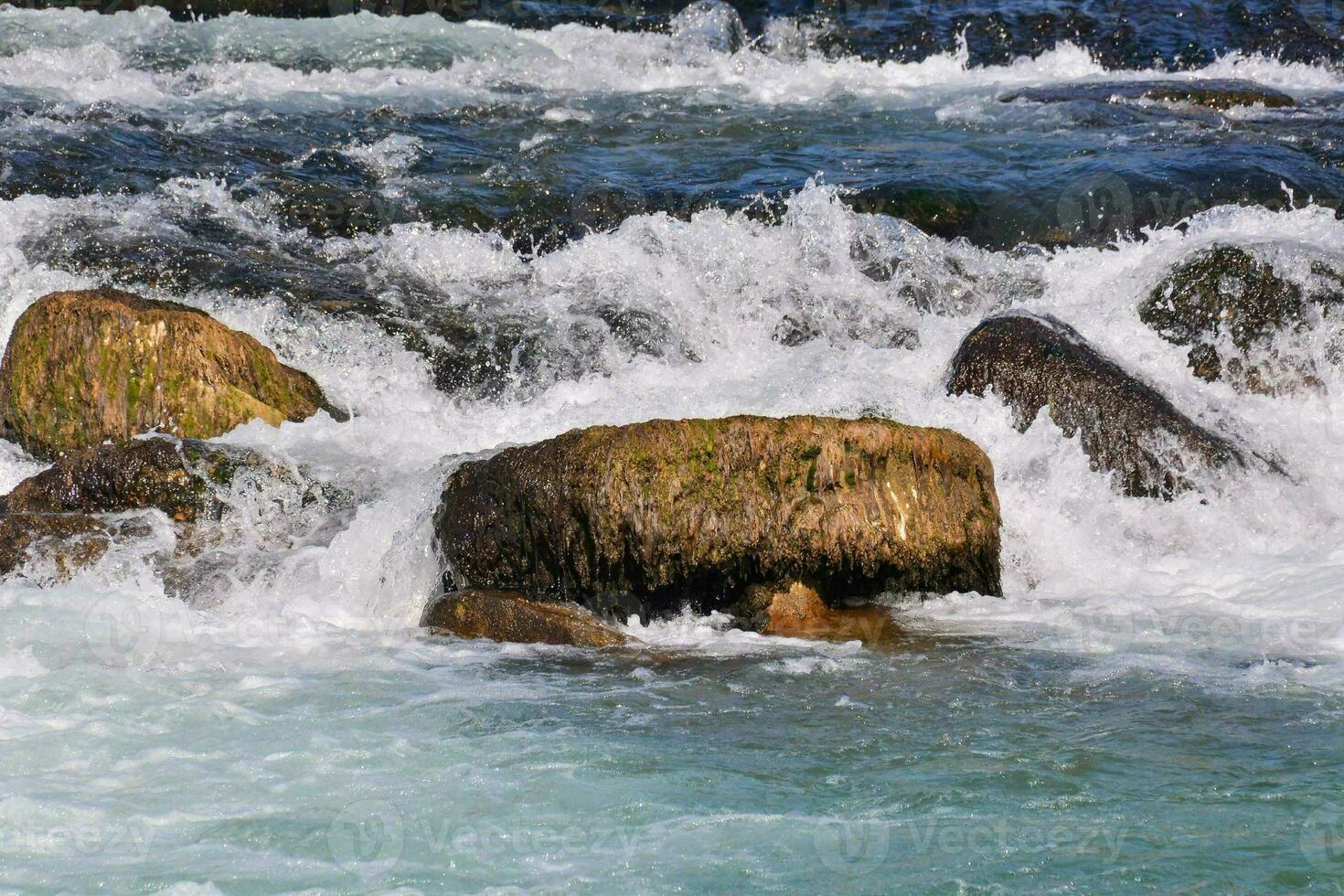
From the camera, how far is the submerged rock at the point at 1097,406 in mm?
6410

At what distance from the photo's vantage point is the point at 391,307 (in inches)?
314

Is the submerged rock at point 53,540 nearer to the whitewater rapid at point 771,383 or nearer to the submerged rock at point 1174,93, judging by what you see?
the whitewater rapid at point 771,383

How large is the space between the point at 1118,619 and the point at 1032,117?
25.2 feet

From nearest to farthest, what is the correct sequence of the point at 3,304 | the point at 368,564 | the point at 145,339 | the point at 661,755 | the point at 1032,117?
1. the point at 661,755
2. the point at 368,564
3. the point at 145,339
4. the point at 3,304
5. the point at 1032,117

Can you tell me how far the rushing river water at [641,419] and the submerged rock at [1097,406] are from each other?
12 centimetres

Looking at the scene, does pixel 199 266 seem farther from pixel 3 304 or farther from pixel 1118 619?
pixel 1118 619

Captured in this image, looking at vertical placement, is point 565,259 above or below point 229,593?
above

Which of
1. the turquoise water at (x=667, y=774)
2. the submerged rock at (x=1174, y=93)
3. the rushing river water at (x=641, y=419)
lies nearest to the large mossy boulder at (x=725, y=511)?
the rushing river water at (x=641, y=419)

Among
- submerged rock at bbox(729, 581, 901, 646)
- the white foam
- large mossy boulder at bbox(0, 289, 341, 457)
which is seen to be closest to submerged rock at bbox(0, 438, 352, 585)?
large mossy boulder at bbox(0, 289, 341, 457)

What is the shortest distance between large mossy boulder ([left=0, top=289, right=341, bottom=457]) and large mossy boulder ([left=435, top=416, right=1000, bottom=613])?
197 cm

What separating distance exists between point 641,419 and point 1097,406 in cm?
204

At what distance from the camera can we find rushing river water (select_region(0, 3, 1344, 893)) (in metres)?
3.57

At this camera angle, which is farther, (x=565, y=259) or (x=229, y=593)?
(x=565, y=259)

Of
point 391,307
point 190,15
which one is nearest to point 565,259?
point 391,307
